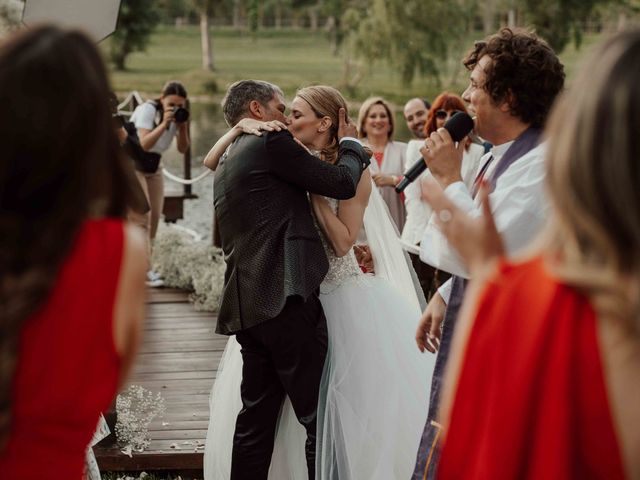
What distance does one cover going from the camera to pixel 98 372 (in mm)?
1783

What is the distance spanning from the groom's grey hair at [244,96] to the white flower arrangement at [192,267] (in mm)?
3862

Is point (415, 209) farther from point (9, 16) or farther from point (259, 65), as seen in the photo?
point (259, 65)

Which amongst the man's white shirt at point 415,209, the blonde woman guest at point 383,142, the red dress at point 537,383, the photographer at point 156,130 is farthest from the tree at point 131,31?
the red dress at point 537,383

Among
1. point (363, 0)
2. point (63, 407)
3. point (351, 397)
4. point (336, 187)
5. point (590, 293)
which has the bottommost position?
point (363, 0)

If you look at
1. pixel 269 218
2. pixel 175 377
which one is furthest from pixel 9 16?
pixel 269 218

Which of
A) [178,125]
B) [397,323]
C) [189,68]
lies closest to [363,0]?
[189,68]

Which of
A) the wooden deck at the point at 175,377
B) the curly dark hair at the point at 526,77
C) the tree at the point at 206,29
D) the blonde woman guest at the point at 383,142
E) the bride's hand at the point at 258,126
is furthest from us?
the tree at the point at 206,29

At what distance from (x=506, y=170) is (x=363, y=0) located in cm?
3953

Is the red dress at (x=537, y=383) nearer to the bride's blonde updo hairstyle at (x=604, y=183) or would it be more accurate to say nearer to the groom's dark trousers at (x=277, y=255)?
the bride's blonde updo hairstyle at (x=604, y=183)

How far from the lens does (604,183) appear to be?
152 centimetres

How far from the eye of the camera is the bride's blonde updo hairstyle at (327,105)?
3873mm

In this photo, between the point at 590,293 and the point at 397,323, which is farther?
the point at 397,323

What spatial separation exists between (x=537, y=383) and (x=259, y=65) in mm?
46387

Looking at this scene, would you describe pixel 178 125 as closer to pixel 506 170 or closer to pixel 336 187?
pixel 336 187
